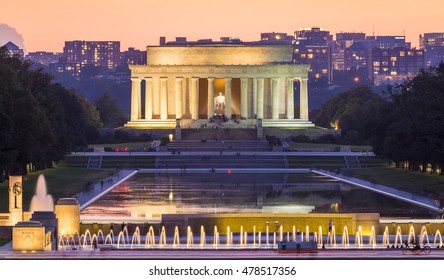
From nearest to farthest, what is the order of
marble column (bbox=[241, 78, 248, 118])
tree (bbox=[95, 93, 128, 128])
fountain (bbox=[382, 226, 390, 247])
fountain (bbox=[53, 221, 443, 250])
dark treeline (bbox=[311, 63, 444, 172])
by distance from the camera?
fountain (bbox=[53, 221, 443, 250]), fountain (bbox=[382, 226, 390, 247]), dark treeline (bbox=[311, 63, 444, 172]), marble column (bbox=[241, 78, 248, 118]), tree (bbox=[95, 93, 128, 128])

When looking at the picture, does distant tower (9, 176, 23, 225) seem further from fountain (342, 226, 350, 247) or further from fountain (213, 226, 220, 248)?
fountain (342, 226, 350, 247)

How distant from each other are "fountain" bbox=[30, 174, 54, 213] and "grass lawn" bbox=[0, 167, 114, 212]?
353mm

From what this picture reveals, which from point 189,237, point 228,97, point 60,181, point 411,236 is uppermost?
point 228,97

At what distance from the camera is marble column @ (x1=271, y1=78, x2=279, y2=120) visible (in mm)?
169500

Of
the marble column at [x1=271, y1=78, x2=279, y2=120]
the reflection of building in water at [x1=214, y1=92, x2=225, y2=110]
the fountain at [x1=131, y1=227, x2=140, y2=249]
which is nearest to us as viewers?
the fountain at [x1=131, y1=227, x2=140, y2=249]

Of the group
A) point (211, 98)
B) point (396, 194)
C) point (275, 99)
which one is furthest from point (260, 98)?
point (396, 194)

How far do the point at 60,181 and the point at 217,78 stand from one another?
82262mm

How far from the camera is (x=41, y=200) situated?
7188 centimetres

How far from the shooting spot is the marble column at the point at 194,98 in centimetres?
16962

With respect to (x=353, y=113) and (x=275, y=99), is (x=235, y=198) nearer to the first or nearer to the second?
(x=353, y=113)

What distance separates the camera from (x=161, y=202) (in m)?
72.8

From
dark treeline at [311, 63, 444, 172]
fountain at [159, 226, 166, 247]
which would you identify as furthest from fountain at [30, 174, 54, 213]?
dark treeline at [311, 63, 444, 172]

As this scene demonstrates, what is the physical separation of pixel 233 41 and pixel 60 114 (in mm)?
82792
